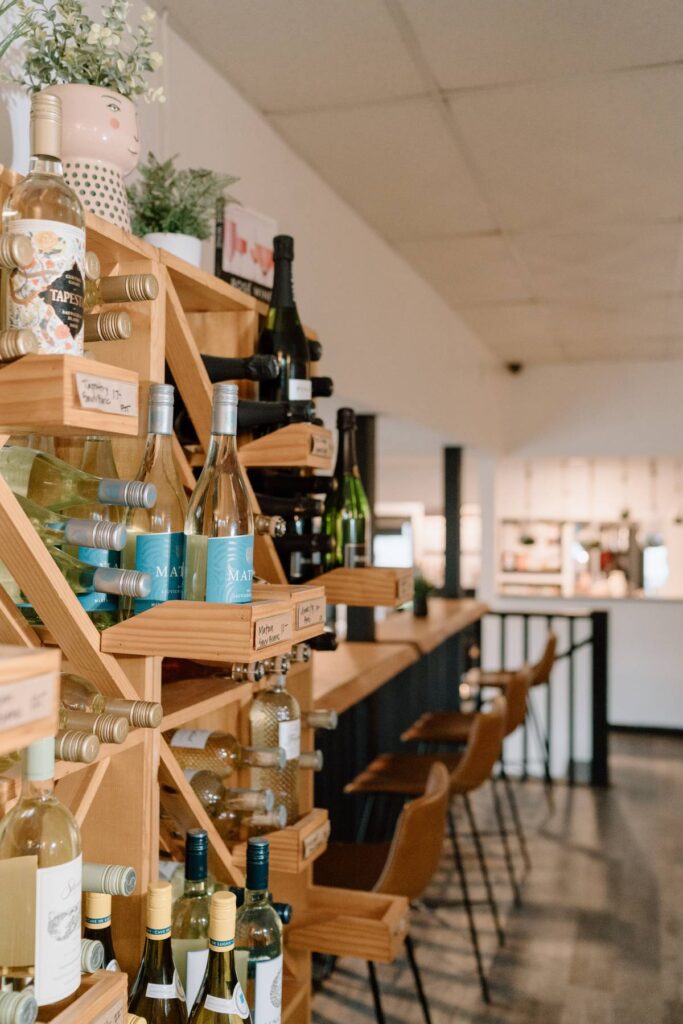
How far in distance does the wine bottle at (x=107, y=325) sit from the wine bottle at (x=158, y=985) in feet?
2.14

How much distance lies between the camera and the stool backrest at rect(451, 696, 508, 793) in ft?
9.39

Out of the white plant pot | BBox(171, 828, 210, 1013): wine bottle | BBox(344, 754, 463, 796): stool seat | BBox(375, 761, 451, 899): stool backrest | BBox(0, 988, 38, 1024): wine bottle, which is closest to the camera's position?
BBox(0, 988, 38, 1024): wine bottle

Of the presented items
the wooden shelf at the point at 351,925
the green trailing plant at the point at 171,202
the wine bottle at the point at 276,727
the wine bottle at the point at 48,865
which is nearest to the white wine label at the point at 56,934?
the wine bottle at the point at 48,865

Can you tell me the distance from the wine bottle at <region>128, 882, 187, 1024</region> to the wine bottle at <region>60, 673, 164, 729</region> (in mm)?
212

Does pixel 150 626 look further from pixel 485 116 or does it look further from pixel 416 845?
pixel 485 116

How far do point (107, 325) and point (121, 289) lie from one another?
0.33ft

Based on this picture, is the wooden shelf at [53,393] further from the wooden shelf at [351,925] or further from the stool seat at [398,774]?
the stool seat at [398,774]

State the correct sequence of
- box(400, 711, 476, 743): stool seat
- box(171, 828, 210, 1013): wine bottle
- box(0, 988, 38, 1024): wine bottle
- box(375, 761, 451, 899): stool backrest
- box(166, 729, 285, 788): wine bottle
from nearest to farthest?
box(0, 988, 38, 1024): wine bottle, box(171, 828, 210, 1013): wine bottle, box(166, 729, 285, 788): wine bottle, box(375, 761, 451, 899): stool backrest, box(400, 711, 476, 743): stool seat

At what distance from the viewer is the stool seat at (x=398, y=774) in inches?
118

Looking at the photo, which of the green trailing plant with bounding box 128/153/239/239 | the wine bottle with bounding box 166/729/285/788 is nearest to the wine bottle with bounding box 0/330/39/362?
the green trailing plant with bounding box 128/153/239/239

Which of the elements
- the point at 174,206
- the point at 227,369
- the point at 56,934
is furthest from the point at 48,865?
the point at 174,206

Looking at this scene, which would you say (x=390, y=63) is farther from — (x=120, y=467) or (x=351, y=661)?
(x=351, y=661)

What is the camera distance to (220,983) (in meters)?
1.16

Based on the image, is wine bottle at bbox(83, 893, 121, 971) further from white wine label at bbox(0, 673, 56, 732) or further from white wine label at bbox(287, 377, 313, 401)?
white wine label at bbox(287, 377, 313, 401)
